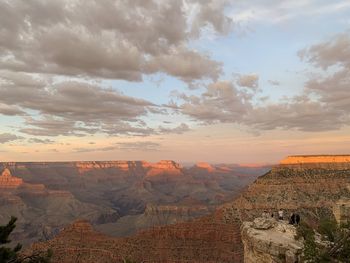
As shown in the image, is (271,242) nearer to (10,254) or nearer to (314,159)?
Result: (10,254)

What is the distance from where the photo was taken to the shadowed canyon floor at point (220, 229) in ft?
290

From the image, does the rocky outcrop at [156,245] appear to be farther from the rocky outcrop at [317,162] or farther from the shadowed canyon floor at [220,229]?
the rocky outcrop at [317,162]

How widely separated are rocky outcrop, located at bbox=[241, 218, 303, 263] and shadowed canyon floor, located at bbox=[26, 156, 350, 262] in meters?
65.7

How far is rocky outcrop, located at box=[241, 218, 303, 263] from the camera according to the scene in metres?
19.2

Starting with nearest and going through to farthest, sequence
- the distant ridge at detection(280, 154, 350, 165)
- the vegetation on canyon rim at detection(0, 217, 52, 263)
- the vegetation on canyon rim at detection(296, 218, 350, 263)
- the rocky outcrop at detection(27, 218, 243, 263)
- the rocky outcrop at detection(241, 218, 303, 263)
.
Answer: the vegetation on canyon rim at detection(296, 218, 350, 263), the rocky outcrop at detection(241, 218, 303, 263), the vegetation on canyon rim at detection(0, 217, 52, 263), the rocky outcrop at detection(27, 218, 243, 263), the distant ridge at detection(280, 154, 350, 165)

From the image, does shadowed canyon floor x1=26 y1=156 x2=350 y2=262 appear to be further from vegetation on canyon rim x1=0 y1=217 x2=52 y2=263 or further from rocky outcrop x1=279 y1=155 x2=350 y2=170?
vegetation on canyon rim x1=0 y1=217 x2=52 y2=263

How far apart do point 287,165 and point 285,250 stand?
130 m

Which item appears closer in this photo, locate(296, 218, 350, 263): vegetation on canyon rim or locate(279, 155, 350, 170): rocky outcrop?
locate(296, 218, 350, 263): vegetation on canyon rim

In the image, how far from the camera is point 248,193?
133m

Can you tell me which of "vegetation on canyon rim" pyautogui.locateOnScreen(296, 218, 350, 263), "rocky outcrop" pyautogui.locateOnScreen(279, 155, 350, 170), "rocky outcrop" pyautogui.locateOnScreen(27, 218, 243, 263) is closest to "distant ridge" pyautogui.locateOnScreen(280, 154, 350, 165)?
"rocky outcrop" pyautogui.locateOnScreen(279, 155, 350, 170)

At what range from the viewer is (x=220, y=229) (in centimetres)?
10125

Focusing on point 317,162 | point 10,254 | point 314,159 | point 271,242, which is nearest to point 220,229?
point 317,162

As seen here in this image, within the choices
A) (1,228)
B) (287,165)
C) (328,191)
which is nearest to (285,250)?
(1,228)

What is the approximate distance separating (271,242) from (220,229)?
8327 centimetres
